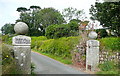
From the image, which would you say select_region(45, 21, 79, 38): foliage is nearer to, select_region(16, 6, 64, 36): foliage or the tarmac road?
the tarmac road

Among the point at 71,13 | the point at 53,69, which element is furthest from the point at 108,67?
the point at 71,13

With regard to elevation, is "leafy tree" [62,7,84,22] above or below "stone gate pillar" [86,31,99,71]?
above

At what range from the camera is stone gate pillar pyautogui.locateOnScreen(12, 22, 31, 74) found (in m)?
4.22

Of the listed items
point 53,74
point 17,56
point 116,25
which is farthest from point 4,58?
point 116,25

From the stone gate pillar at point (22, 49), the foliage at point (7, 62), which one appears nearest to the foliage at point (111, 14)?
the stone gate pillar at point (22, 49)

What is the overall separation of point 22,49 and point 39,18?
27.9 metres

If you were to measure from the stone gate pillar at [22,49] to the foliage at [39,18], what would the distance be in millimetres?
24335

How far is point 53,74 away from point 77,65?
2.26 m

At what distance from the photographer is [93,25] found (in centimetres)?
714

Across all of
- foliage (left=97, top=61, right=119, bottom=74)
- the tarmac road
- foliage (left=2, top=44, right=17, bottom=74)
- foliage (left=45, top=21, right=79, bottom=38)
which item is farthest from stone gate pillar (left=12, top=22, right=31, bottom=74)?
foliage (left=45, top=21, right=79, bottom=38)

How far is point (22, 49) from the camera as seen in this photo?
4285 millimetres

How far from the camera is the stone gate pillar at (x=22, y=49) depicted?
4.22 meters

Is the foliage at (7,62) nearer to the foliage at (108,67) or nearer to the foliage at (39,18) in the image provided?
the foliage at (108,67)

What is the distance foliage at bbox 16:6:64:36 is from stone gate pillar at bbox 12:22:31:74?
24335 mm
